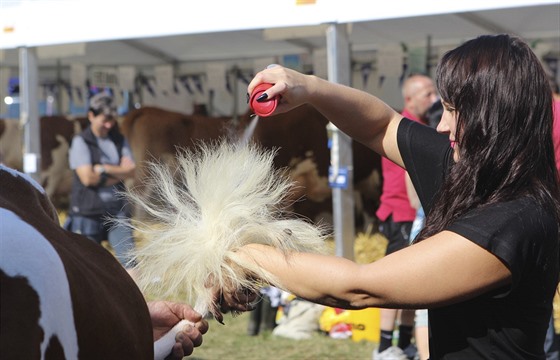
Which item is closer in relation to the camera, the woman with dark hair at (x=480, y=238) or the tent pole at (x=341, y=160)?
the woman with dark hair at (x=480, y=238)

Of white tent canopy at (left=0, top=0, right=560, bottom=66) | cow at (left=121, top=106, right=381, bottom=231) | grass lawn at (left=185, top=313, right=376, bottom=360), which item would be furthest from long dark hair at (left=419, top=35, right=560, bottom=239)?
cow at (left=121, top=106, right=381, bottom=231)

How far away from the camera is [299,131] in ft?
26.8

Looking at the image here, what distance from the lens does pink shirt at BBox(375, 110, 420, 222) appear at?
495 centimetres

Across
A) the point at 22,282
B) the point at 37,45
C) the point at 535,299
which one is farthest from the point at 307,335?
the point at 22,282

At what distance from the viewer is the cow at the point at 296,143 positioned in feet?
26.4

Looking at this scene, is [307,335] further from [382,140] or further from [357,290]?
[357,290]

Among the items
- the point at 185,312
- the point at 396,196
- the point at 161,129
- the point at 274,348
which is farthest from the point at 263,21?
the point at 185,312

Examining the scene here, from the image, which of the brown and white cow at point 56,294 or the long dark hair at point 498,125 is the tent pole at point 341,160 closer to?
the brown and white cow at point 56,294

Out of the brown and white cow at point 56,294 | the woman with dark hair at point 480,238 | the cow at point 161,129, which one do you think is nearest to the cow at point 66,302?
the brown and white cow at point 56,294

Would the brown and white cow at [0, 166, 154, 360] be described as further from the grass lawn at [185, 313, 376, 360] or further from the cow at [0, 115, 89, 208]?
the cow at [0, 115, 89, 208]

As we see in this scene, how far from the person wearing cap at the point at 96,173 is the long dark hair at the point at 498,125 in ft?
Answer: 14.2

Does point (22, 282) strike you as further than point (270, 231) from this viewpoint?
No

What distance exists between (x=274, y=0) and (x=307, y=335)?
212cm

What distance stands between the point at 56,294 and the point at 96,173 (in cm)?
461
